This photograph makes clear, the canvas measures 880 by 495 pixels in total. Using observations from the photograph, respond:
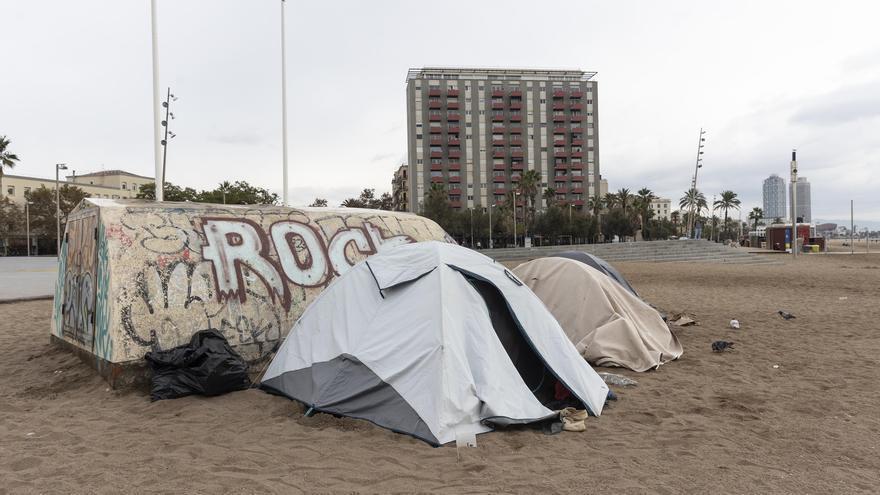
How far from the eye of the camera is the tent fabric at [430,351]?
5.00 m

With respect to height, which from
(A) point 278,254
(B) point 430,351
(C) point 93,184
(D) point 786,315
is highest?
(C) point 93,184

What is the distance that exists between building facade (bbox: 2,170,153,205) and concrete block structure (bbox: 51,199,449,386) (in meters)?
78.8

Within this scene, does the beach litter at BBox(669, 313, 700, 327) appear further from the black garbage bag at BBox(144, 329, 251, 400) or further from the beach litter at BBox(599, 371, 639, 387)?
the black garbage bag at BBox(144, 329, 251, 400)

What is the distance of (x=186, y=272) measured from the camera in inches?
277

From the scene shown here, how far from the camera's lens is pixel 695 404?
19.8 feet

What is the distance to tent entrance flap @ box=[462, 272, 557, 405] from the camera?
5945mm

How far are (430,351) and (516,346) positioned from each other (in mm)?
1357

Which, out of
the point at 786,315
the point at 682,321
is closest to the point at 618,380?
the point at 682,321

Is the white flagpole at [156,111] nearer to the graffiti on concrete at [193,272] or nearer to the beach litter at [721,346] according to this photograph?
the graffiti on concrete at [193,272]

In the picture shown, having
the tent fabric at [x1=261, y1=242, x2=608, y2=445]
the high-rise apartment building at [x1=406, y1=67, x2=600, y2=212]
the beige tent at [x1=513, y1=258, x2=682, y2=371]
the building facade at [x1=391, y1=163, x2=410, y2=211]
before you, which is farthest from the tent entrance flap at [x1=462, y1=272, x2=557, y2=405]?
the building facade at [x1=391, y1=163, x2=410, y2=211]

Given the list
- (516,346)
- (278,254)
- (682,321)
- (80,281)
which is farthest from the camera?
(682,321)

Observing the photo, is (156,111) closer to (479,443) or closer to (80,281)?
(80,281)

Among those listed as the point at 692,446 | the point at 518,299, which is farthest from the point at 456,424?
the point at 692,446

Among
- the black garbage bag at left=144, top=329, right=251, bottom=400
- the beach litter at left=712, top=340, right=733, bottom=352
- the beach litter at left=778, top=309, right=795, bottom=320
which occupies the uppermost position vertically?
the black garbage bag at left=144, top=329, right=251, bottom=400
